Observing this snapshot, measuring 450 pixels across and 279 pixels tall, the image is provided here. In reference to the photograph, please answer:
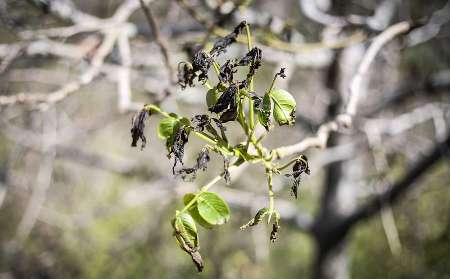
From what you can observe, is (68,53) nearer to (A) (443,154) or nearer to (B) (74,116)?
(A) (443,154)

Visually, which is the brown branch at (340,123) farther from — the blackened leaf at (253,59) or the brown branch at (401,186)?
the brown branch at (401,186)

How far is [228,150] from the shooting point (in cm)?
60

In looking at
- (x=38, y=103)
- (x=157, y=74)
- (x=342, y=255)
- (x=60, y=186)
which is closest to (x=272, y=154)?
(x=38, y=103)

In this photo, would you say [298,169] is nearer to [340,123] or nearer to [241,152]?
[241,152]

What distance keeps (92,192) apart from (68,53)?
3.14m

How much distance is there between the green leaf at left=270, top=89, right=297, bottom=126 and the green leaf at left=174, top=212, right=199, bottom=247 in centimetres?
17

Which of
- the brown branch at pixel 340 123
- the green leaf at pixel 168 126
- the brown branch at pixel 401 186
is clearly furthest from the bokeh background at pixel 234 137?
the green leaf at pixel 168 126

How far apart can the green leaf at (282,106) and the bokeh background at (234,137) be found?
0.47 metres

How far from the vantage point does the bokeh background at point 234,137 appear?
151 centimetres

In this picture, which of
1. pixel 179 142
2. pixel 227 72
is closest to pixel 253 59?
pixel 227 72

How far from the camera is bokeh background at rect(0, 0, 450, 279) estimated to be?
151cm

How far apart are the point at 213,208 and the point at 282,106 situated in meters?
0.16

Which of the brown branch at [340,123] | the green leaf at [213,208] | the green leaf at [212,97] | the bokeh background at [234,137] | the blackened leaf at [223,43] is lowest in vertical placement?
the bokeh background at [234,137]

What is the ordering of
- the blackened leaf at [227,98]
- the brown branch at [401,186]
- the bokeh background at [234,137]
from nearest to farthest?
the blackened leaf at [227,98]
the bokeh background at [234,137]
the brown branch at [401,186]
